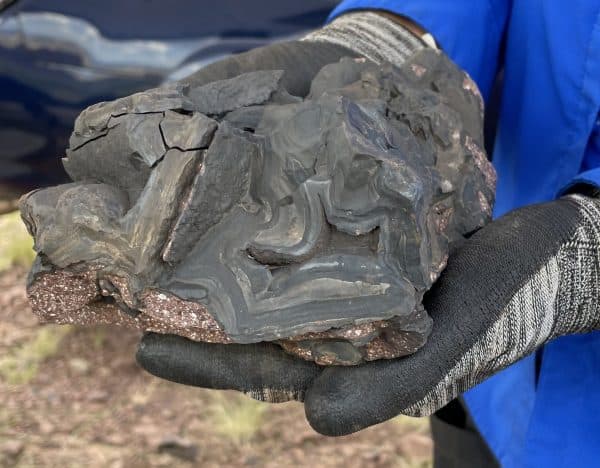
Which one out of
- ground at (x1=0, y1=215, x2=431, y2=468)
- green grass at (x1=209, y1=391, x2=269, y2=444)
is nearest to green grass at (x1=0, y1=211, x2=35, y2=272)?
ground at (x1=0, y1=215, x2=431, y2=468)

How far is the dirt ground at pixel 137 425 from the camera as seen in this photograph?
325 centimetres

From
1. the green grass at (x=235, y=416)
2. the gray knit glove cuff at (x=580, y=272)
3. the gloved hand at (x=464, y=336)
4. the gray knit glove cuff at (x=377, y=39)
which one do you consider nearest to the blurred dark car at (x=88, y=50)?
the gray knit glove cuff at (x=377, y=39)

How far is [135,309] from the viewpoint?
1.42 meters

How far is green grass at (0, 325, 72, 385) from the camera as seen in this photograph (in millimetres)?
3598

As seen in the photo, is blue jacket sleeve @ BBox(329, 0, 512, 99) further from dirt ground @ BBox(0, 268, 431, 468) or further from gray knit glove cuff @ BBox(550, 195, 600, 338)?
dirt ground @ BBox(0, 268, 431, 468)

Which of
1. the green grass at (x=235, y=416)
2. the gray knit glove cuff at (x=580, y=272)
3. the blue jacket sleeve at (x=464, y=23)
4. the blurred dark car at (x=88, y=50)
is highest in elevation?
the blue jacket sleeve at (x=464, y=23)

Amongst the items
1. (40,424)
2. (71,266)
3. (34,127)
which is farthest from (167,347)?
(40,424)

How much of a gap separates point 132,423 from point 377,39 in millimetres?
2340

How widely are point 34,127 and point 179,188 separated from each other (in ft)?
6.79

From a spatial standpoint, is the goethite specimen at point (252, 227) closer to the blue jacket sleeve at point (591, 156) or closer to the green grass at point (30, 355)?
the blue jacket sleeve at point (591, 156)

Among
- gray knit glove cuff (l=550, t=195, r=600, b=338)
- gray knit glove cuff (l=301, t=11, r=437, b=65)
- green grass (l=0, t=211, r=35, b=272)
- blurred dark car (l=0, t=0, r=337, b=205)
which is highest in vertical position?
gray knit glove cuff (l=301, t=11, r=437, b=65)

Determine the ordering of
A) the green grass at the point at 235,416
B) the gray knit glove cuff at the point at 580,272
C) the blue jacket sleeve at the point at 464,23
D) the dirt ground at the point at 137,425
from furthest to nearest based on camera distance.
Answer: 1. the green grass at the point at 235,416
2. the dirt ground at the point at 137,425
3. the blue jacket sleeve at the point at 464,23
4. the gray knit glove cuff at the point at 580,272

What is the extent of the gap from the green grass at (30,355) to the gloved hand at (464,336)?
2403 millimetres

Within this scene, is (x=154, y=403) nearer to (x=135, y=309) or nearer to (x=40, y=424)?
(x=40, y=424)
